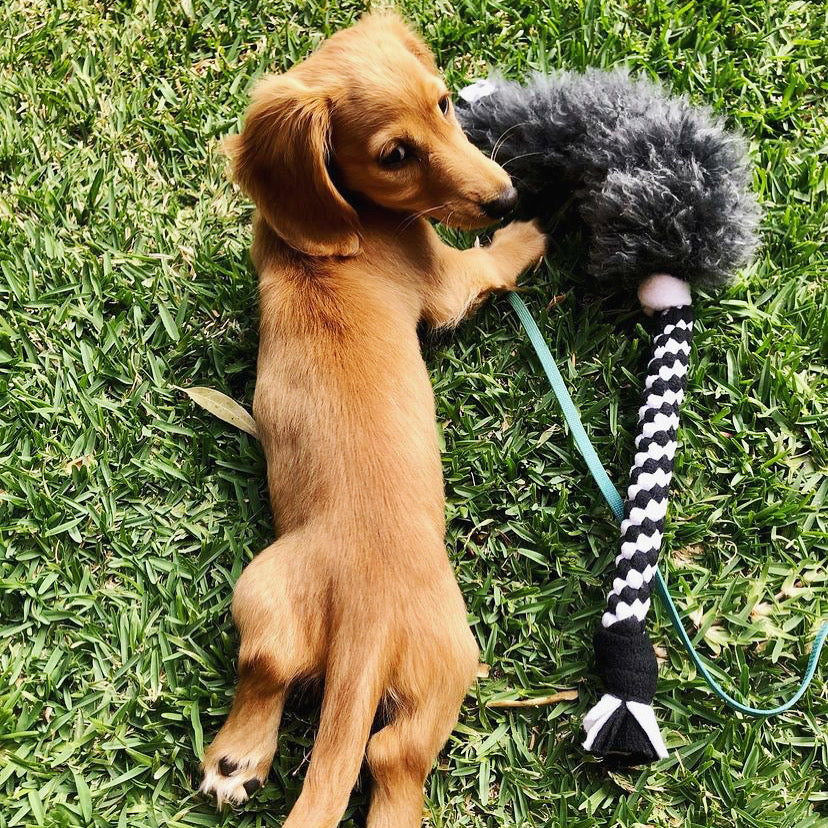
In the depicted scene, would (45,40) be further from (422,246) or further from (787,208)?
(787,208)

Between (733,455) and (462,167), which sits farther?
(733,455)

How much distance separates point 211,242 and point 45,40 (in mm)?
1200

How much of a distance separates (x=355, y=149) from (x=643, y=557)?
1534 mm

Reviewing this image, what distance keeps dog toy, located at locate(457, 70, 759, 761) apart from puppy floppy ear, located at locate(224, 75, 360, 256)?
0.82 m

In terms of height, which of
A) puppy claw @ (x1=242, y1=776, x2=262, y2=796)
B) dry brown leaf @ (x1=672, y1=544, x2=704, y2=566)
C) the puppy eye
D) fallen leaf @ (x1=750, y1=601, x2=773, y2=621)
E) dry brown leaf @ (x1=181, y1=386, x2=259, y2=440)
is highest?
the puppy eye

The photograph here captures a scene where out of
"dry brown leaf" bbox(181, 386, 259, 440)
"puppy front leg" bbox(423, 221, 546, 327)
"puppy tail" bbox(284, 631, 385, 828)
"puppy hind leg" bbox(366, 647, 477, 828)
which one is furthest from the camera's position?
"dry brown leaf" bbox(181, 386, 259, 440)

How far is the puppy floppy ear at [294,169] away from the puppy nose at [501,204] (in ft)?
1.40

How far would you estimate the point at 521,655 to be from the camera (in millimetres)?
2805

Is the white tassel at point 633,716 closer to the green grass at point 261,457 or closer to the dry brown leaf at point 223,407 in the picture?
the green grass at point 261,457

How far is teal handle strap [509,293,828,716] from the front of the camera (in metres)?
2.66

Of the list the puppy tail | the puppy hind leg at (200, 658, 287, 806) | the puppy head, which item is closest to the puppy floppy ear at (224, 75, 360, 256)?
the puppy head

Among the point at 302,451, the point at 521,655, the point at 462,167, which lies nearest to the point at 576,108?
the point at 462,167

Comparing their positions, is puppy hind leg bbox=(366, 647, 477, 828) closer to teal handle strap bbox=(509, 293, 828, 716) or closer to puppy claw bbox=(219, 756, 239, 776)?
puppy claw bbox=(219, 756, 239, 776)

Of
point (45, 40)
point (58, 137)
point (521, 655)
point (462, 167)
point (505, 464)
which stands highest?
point (45, 40)
